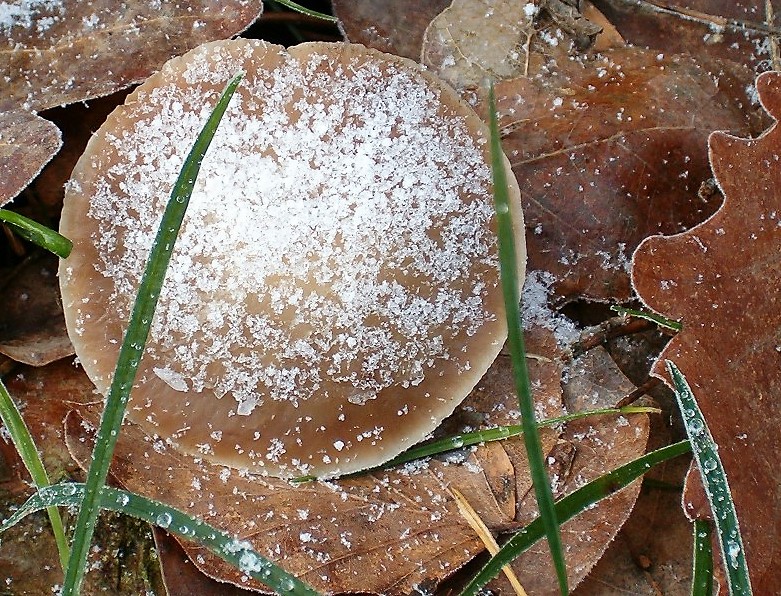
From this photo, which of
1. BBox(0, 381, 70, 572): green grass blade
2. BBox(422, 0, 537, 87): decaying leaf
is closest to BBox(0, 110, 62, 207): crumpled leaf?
BBox(0, 381, 70, 572): green grass blade

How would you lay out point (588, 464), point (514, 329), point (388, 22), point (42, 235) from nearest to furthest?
point (514, 329), point (42, 235), point (588, 464), point (388, 22)

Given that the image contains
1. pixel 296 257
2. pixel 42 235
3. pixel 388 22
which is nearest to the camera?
pixel 296 257

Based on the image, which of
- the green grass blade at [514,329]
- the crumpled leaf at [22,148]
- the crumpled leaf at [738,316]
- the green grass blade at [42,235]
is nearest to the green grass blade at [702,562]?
the crumpled leaf at [738,316]

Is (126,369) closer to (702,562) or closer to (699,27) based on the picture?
(702,562)

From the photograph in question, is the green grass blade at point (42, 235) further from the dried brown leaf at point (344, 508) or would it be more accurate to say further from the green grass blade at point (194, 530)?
the green grass blade at point (194, 530)

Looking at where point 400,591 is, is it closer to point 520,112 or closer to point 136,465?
point 136,465

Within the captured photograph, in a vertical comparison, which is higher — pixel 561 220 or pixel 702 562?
pixel 561 220

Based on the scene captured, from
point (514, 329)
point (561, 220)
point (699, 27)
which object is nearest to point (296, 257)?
point (514, 329)

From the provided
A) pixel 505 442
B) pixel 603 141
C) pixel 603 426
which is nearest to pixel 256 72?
pixel 603 141
